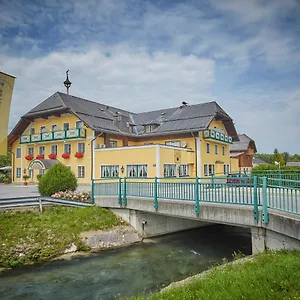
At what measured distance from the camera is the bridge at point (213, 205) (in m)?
9.16

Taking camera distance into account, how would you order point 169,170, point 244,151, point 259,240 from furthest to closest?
point 244,151 < point 169,170 < point 259,240

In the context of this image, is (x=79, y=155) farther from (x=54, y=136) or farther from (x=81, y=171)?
(x=54, y=136)

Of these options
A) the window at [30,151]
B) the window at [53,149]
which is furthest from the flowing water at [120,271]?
the window at [30,151]

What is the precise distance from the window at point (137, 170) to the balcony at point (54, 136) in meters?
6.21

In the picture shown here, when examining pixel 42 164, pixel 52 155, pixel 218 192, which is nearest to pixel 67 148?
pixel 52 155

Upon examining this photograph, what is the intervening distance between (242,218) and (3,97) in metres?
9.00

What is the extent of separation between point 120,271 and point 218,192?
4.73 metres

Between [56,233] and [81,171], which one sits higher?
[81,171]

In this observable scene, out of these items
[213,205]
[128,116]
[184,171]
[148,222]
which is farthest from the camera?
[128,116]

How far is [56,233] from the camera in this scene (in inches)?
520

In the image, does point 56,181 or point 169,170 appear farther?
point 169,170

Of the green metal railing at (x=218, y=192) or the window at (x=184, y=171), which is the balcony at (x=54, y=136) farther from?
the green metal railing at (x=218, y=192)

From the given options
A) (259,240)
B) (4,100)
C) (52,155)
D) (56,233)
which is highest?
(4,100)

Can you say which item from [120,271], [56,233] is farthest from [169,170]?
[120,271]
